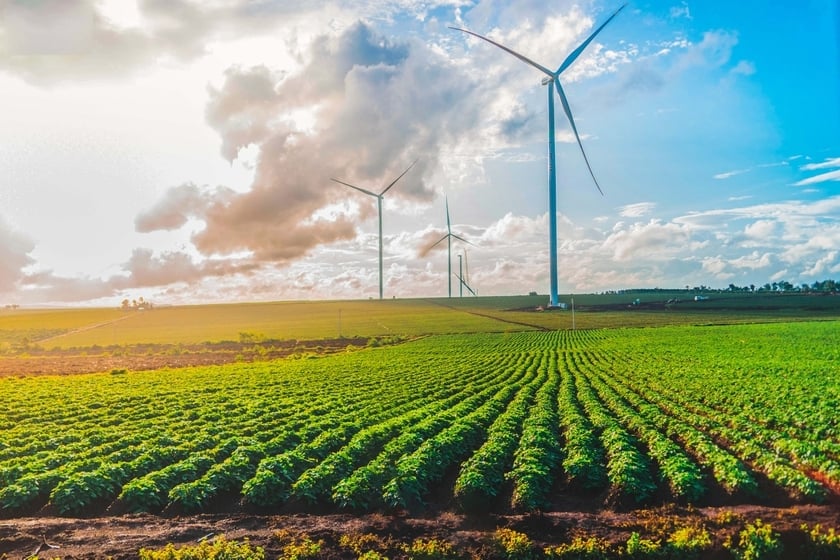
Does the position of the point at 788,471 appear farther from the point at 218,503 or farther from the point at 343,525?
the point at 218,503

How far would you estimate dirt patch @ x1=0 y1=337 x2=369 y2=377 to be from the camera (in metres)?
79.4

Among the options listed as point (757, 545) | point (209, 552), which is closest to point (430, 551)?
point (209, 552)

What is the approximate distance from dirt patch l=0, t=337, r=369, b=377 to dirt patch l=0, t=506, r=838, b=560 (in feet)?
208

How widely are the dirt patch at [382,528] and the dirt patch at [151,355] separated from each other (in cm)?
6347

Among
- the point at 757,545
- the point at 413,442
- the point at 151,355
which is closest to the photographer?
the point at 757,545

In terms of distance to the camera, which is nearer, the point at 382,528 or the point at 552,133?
the point at 382,528

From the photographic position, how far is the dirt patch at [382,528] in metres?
15.3

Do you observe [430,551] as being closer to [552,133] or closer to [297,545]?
[297,545]

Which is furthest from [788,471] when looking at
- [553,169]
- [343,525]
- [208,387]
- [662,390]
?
[553,169]

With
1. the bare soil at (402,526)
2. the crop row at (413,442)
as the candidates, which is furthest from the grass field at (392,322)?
the bare soil at (402,526)

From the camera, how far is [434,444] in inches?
893

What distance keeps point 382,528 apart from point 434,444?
648 cm

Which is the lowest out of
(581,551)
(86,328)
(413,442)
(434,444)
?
(581,551)

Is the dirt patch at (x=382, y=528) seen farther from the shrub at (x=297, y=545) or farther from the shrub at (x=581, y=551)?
the shrub at (x=581, y=551)
